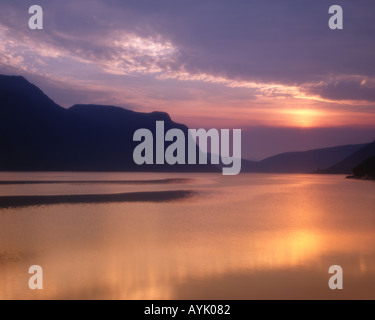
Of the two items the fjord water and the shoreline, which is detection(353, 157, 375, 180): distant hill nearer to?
the shoreline

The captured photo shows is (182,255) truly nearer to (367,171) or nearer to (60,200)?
(60,200)

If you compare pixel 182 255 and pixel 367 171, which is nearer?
pixel 182 255

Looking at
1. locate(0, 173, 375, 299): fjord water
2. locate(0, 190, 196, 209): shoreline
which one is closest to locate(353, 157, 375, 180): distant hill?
locate(0, 190, 196, 209): shoreline

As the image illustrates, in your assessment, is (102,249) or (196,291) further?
(102,249)

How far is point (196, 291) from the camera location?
10.9 metres

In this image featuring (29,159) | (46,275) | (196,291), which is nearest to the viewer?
(196,291)

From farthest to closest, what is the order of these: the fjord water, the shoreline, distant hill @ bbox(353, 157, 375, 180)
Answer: distant hill @ bbox(353, 157, 375, 180) → the shoreline → the fjord water

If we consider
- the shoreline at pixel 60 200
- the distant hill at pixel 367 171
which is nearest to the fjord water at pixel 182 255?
the shoreline at pixel 60 200

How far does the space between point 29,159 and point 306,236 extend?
197m

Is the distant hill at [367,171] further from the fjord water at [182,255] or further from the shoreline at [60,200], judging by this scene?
the fjord water at [182,255]

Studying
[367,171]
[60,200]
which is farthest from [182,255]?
[367,171]
